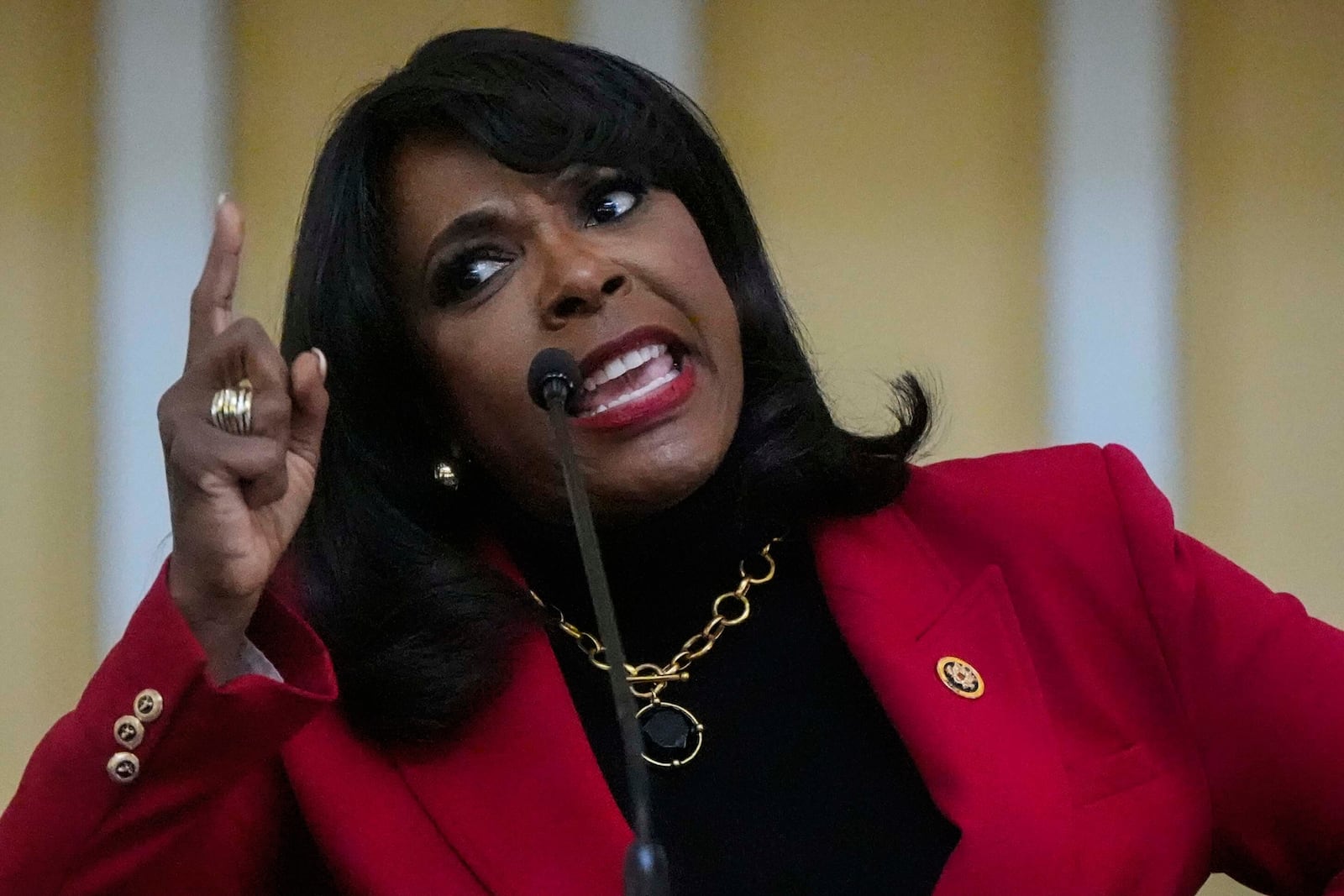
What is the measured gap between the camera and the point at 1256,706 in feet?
3.98

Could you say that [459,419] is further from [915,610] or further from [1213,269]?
[1213,269]

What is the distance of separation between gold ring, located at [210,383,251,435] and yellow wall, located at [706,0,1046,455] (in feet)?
3.35

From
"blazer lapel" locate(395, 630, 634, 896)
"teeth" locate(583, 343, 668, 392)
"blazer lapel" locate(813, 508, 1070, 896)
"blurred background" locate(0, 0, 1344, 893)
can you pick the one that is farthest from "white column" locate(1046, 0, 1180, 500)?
"blazer lapel" locate(395, 630, 634, 896)

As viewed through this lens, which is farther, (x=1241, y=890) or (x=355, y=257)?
(x=1241, y=890)

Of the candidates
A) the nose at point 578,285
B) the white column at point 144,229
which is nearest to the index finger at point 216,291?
the nose at point 578,285

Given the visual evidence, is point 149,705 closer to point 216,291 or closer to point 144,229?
point 216,291

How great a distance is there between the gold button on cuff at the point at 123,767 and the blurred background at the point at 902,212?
32.9 inches

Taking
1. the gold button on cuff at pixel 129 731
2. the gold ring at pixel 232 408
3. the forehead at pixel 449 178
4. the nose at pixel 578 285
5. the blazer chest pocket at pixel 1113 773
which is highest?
the forehead at pixel 449 178

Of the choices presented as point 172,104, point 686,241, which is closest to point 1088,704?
point 686,241

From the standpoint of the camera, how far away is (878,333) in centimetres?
184

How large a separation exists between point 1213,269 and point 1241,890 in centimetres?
75

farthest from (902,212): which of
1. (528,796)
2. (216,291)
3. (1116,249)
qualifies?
(216,291)

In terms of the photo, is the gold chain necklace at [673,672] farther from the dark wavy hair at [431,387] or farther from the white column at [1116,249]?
the white column at [1116,249]

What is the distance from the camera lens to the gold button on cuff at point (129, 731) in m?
0.97
